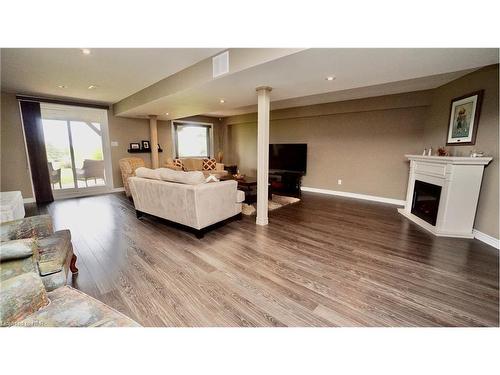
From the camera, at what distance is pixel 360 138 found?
5.31 meters

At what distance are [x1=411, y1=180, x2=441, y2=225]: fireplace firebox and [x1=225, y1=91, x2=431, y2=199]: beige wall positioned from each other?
104cm

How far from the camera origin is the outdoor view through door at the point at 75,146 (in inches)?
207

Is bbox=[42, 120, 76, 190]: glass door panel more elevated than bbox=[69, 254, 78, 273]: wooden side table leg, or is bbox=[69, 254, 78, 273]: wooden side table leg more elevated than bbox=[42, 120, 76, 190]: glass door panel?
bbox=[42, 120, 76, 190]: glass door panel

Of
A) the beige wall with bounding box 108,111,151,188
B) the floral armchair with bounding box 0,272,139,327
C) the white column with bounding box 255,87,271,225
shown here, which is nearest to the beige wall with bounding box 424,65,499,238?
the white column with bounding box 255,87,271,225

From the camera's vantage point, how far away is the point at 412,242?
2889 millimetres

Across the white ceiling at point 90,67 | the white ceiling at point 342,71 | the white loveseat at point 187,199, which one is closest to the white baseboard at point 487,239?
the white ceiling at point 342,71

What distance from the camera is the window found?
768 cm

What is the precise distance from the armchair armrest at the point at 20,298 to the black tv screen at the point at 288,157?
18.9ft

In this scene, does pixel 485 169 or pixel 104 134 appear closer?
pixel 485 169

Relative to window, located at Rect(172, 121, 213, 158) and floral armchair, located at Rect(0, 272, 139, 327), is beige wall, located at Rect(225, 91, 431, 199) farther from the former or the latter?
floral armchair, located at Rect(0, 272, 139, 327)
